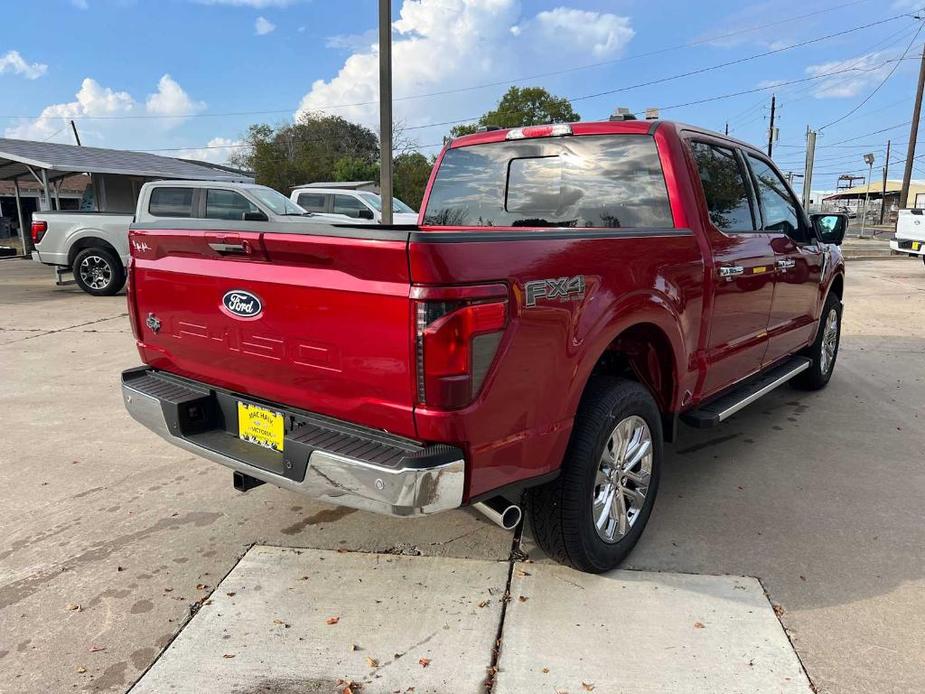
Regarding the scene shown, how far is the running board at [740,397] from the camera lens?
3.56 m

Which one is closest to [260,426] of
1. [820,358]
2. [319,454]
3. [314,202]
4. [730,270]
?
[319,454]

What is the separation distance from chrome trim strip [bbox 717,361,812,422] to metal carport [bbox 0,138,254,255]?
17.4 meters

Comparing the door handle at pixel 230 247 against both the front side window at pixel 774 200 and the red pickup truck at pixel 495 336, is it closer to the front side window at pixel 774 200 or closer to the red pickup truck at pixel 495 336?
the red pickup truck at pixel 495 336

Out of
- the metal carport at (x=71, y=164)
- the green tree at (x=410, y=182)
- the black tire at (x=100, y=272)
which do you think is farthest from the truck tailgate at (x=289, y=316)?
the green tree at (x=410, y=182)

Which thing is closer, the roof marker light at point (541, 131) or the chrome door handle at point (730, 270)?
the chrome door handle at point (730, 270)

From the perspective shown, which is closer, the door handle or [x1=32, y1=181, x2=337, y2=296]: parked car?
the door handle

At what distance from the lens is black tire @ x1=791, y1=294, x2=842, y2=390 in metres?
5.49

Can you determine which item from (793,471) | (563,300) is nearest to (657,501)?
(793,471)

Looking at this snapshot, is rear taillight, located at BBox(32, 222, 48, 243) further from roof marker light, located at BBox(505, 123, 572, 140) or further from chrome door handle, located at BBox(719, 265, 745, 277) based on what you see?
chrome door handle, located at BBox(719, 265, 745, 277)

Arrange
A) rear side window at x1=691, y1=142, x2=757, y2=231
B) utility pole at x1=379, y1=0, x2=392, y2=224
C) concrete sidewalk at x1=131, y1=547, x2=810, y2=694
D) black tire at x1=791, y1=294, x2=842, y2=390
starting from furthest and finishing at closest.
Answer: utility pole at x1=379, y1=0, x2=392, y2=224 → black tire at x1=791, y1=294, x2=842, y2=390 → rear side window at x1=691, y1=142, x2=757, y2=231 → concrete sidewalk at x1=131, y1=547, x2=810, y2=694

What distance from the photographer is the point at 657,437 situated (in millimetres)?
3133

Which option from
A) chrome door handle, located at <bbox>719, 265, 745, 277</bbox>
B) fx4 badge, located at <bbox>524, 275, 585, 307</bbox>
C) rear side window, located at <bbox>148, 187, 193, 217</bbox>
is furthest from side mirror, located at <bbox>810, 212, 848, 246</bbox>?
rear side window, located at <bbox>148, 187, 193, 217</bbox>

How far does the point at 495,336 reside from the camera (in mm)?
2150

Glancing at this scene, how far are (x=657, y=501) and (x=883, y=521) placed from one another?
1.11m
